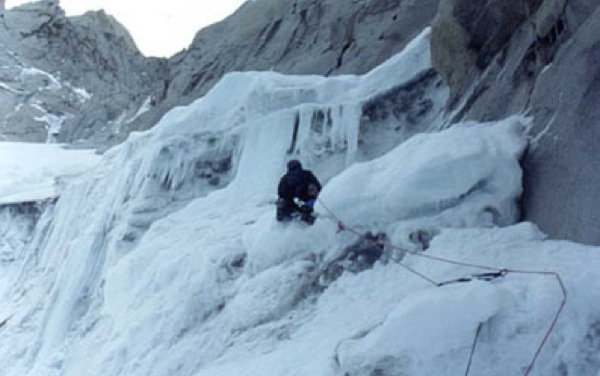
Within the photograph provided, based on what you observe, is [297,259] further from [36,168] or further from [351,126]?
[36,168]

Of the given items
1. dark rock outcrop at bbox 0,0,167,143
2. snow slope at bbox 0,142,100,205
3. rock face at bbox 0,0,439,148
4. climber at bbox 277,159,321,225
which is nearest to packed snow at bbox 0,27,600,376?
climber at bbox 277,159,321,225

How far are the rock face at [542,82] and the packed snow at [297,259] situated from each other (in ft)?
0.76

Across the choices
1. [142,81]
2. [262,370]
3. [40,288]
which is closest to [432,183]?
[262,370]

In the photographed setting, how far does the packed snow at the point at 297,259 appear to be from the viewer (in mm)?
5352

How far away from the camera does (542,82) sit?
24.0 feet

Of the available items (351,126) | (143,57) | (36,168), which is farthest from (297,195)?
(143,57)

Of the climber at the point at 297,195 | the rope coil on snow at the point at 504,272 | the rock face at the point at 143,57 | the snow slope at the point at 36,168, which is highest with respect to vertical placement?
the rock face at the point at 143,57

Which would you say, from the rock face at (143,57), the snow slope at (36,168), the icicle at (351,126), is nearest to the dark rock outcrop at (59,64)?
the rock face at (143,57)

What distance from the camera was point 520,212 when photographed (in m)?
6.79

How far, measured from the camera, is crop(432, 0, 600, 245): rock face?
6.16 m

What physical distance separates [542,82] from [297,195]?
2.56 meters

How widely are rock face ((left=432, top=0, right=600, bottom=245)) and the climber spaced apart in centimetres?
176

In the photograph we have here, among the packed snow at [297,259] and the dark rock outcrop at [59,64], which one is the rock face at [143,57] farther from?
the packed snow at [297,259]

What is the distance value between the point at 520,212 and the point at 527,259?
0.97 metres
